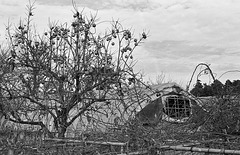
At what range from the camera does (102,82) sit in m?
5.11

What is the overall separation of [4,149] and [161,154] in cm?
175

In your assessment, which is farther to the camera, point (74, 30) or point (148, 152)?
point (74, 30)

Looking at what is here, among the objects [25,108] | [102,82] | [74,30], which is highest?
[74,30]

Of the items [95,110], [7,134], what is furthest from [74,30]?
[7,134]

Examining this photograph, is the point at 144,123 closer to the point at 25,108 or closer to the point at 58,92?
the point at 58,92

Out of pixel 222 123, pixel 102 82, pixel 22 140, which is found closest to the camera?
pixel 222 123

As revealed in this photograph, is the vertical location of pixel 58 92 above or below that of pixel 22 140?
above

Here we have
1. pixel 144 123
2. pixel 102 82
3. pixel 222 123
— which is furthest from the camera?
pixel 102 82

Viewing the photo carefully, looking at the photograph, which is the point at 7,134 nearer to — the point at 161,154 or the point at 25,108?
the point at 25,108

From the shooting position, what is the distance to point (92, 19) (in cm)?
539

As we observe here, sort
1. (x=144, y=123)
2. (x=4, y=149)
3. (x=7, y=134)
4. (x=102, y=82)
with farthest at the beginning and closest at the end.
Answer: (x=102, y=82)
(x=7, y=134)
(x=4, y=149)
(x=144, y=123)

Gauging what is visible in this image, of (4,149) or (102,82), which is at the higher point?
(102,82)

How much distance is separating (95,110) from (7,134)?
54.7 inches

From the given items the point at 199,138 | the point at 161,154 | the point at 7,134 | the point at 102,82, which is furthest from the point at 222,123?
the point at 7,134
